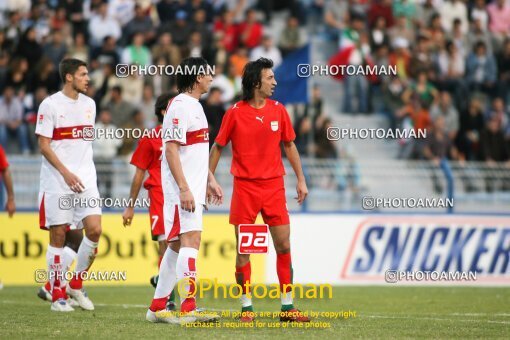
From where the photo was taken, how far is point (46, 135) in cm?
1230

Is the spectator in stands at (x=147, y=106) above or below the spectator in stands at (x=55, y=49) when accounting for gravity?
below

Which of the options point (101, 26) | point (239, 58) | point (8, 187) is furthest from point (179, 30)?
point (8, 187)

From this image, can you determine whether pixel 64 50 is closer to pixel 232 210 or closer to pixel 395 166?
pixel 395 166

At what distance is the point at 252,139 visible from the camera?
11.0 metres

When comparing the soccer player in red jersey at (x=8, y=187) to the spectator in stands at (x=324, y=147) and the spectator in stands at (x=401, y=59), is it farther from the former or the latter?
the spectator in stands at (x=401, y=59)

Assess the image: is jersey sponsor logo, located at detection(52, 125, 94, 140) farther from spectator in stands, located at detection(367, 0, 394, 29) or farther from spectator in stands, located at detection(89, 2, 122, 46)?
spectator in stands, located at detection(367, 0, 394, 29)

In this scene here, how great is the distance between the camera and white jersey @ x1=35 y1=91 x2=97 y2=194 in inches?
487

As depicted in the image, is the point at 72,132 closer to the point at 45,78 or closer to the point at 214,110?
the point at 214,110

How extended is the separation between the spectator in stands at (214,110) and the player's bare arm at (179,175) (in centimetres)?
1088

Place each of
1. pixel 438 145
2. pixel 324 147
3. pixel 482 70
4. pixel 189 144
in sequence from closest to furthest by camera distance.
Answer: pixel 189 144 < pixel 324 147 < pixel 438 145 < pixel 482 70

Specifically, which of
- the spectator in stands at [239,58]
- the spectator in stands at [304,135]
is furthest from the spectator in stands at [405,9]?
the spectator in stands at [304,135]

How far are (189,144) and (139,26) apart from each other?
533 inches

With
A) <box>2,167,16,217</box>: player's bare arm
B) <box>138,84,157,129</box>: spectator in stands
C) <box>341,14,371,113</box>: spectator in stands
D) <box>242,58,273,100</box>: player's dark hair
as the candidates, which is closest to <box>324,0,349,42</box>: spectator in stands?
<box>341,14,371,113</box>: spectator in stands

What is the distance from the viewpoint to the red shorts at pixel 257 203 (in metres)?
11.0
